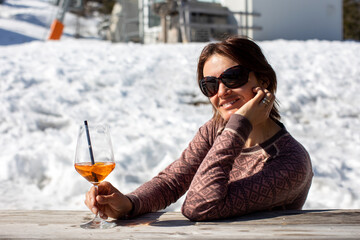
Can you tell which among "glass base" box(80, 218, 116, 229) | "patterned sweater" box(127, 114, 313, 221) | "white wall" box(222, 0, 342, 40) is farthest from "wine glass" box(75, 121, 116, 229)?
"white wall" box(222, 0, 342, 40)

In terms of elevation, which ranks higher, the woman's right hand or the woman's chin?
the woman's chin

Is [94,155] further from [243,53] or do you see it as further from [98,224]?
[243,53]

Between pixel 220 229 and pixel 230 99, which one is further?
pixel 230 99

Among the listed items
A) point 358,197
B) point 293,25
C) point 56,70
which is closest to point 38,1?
point 293,25

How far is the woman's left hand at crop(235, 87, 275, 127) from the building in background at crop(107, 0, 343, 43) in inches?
A: 452

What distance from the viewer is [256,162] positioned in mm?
1799

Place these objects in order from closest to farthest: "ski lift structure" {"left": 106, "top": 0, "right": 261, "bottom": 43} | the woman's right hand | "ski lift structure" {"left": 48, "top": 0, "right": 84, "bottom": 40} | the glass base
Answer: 1. the glass base
2. the woman's right hand
3. "ski lift structure" {"left": 106, "top": 0, "right": 261, "bottom": 43}
4. "ski lift structure" {"left": 48, "top": 0, "right": 84, "bottom": 40}

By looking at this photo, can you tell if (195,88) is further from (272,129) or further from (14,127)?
(272,129)

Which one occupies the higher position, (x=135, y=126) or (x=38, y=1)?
(x=38, y=1)

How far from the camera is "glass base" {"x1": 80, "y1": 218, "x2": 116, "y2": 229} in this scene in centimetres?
154

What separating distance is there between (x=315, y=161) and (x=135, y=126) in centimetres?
253

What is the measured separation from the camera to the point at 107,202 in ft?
5.46

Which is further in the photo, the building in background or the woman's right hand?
the building in background

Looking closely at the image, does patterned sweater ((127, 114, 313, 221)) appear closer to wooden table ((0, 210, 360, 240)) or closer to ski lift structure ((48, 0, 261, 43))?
wooden table ((0, 210, 360, 240))
